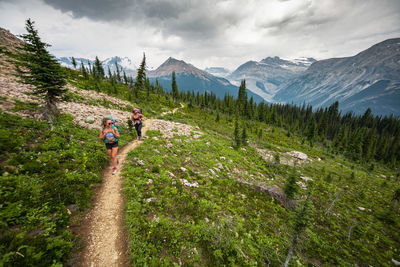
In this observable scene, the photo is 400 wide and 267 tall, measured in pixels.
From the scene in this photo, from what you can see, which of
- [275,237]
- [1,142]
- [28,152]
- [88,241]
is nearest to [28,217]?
[88,241]

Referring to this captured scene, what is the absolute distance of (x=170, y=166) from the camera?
1058cm

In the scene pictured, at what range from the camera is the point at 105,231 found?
513 centimetres

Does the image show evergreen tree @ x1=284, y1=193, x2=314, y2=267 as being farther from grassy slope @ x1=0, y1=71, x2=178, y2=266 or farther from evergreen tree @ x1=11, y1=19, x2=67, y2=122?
evergreen tree @ x1=11, y1=19, x2=67, y2=122

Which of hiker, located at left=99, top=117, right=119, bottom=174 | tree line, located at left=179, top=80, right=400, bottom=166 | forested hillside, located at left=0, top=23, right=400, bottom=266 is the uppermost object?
hiker, located at left=99, top=117, right=119, bottom=174

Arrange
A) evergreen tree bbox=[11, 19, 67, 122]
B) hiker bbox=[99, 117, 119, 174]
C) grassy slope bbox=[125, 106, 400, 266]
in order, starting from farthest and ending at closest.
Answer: evergreen tree bbox=[11, 19, 67, 122]
hiker bbox=[99, 117, 119, 174]
grassy slope bbox=[125, 106, 400, 266]

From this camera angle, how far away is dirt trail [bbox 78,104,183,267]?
4330 millimetres

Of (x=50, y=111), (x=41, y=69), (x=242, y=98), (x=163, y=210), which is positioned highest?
(x=41, y=69)

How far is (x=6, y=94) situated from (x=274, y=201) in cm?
2691

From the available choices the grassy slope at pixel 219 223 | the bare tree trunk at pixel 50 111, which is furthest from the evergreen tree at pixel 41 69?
the grassy slope at pixel 219 223

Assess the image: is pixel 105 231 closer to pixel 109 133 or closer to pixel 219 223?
pixel 109 133

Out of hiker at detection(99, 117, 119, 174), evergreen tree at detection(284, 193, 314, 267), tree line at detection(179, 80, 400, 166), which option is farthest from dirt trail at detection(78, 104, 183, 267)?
tree line at detection(179, 80, 400, 166)

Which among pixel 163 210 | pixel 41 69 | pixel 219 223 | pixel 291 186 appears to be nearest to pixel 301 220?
pixel 219 223

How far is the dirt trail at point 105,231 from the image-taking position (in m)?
4.33

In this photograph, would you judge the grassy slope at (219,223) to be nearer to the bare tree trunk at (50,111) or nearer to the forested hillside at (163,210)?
the forested hillside at (163,210)
